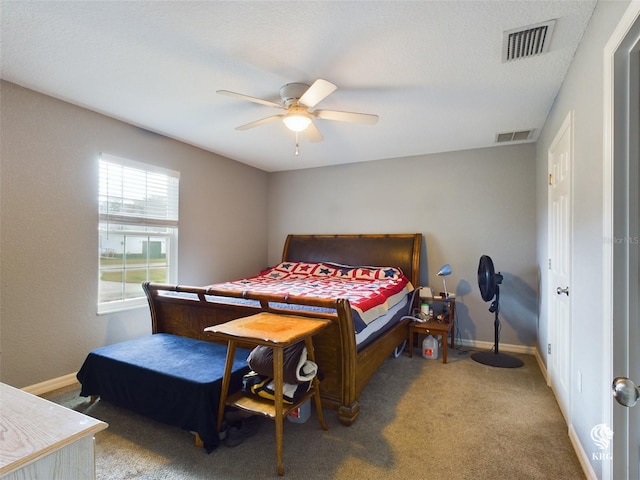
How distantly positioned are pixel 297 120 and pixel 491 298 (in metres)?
2.62

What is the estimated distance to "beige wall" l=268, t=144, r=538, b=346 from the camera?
12.0 ft

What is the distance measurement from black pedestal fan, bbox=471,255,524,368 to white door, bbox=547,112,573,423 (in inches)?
20.0

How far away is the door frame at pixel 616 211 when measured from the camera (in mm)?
1222

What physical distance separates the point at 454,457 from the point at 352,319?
965 mm

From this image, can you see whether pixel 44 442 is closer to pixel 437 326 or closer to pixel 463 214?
pixel 437 326

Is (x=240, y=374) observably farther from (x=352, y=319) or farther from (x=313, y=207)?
(x=313, y=207)

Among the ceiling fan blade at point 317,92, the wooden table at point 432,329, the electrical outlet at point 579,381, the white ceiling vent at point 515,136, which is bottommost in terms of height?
the wooden table at point 432,329

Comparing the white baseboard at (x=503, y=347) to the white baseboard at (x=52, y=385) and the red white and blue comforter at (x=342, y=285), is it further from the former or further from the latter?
the white baseboard at (x=52, y=385)

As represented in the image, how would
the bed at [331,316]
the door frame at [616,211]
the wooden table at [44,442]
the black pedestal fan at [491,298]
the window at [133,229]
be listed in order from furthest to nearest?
the black pedestal fan at [491,298] < the window at [133,229] < the bed at [331,316] < the door frame at [616,211] < the wooden table at [44,442]

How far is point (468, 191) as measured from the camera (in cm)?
391

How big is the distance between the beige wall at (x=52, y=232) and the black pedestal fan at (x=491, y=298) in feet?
11.8

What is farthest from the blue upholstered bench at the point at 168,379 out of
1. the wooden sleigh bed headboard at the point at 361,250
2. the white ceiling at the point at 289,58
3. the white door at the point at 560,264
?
the wooden sleigh bed headboard at the point at 361,250

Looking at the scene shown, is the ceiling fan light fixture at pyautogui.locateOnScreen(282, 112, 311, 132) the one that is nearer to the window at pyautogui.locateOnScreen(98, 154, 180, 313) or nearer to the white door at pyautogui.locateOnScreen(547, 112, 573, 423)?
the white door at pyautogui.locateOnScreen(547, 112, 573, 423)

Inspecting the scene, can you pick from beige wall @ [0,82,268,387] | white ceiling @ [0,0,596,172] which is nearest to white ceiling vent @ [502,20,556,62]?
white ceiling @ [0,0,596,172]
